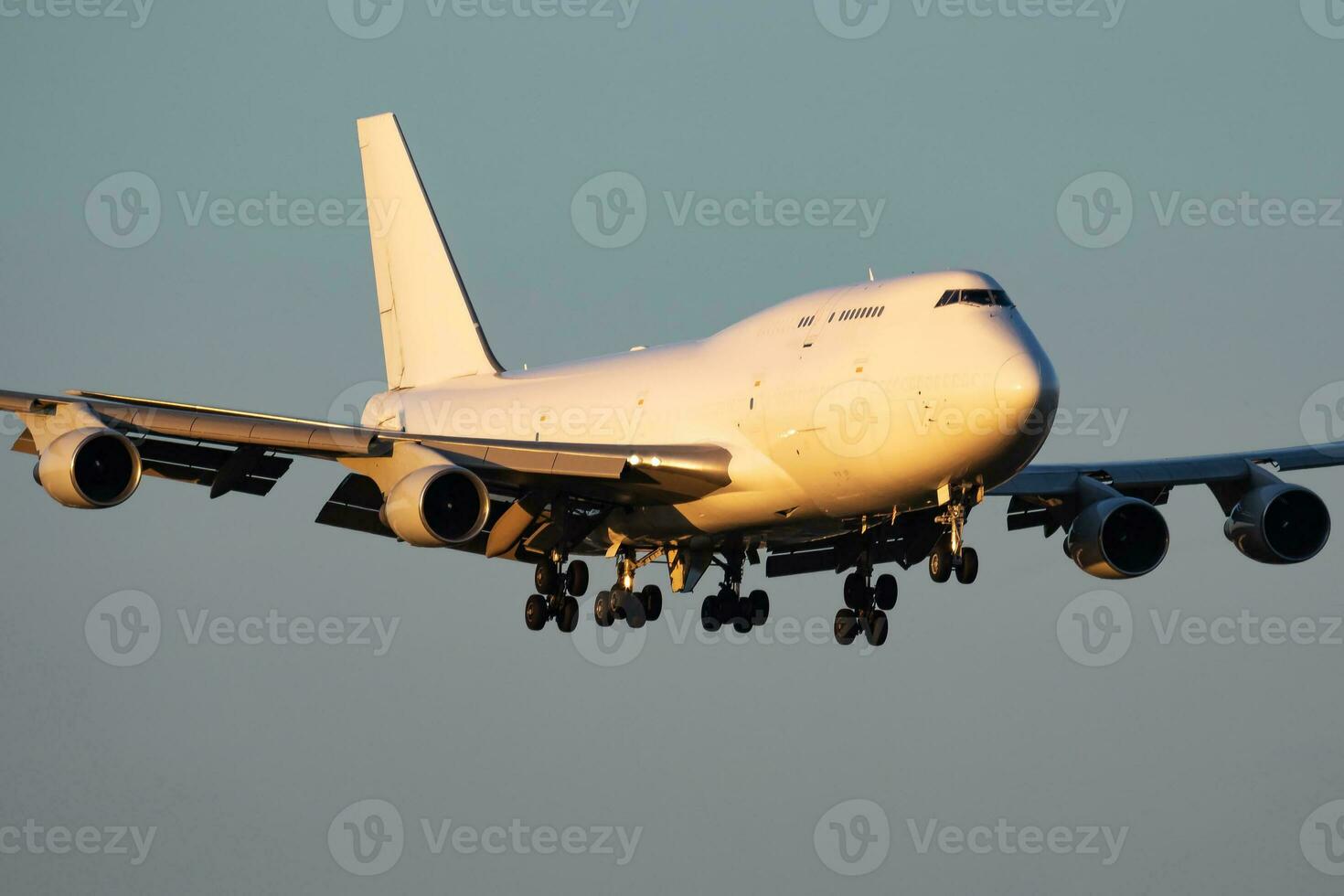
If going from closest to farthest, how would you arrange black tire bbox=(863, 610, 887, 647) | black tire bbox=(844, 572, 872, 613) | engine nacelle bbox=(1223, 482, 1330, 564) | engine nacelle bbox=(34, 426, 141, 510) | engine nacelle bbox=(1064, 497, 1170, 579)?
1. engine nacelle bbox=(34, 426, 141, 510)
2. black tire bbox=(863, 610, 887, 647)
3. black tire bbox=(844, 572, 872, 613)
4. engine nacelle bbox=(1064, 497, 1170, 579)
5. engine nacelle bbox=(1223, 482, 1330, 564)

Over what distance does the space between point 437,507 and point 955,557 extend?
10366 mm

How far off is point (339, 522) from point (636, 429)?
7.23m

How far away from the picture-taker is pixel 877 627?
4634 cm

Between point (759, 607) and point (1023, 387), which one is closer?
point (1023, 387)

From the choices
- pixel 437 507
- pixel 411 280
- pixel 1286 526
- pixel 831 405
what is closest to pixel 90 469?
pixel 437 507

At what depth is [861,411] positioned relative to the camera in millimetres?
38781

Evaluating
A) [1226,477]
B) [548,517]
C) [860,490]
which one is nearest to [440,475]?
[548,517]

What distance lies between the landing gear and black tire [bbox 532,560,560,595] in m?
10.2

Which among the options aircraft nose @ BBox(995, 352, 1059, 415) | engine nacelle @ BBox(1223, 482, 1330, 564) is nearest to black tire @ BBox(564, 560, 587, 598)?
aircraft nose @ BBox(995, 352, 1059, 415)

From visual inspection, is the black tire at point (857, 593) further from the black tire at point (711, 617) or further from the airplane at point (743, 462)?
the black tire at point (711, 617)

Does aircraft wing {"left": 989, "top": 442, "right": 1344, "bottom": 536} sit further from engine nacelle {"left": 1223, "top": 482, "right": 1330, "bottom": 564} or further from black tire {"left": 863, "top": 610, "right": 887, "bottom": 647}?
black tire {"left": 863, "top": 610, "right": 887, "bottom": 647}

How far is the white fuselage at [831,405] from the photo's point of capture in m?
37.5

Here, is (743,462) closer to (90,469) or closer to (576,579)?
(576,579)

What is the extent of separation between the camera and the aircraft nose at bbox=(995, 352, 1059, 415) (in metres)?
36.9
